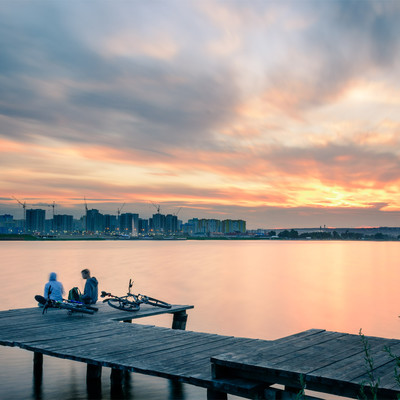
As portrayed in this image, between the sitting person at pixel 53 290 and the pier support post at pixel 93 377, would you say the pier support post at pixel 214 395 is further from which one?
the sitting person at pixel 53 290

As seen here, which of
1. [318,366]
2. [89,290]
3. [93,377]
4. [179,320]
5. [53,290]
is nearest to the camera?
[318,366]

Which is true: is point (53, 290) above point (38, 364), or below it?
above

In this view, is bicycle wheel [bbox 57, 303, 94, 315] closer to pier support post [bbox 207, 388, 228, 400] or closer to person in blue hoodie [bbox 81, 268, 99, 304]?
person in blue hoodie [bbox 81, 268, 99, 304]

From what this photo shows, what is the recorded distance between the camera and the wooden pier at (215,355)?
8.80m

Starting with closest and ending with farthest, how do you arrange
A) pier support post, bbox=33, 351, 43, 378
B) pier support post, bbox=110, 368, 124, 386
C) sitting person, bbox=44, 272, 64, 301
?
pier support post, bbox=110, 368, 124, 386 → pier support post, bbox=33, 351, 43, 378 → sitting person, bbox=44, 272, 64, 301

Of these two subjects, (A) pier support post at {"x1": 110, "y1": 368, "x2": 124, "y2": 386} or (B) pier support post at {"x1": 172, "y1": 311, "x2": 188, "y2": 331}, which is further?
(B) pier support post at {"x1": 172, "y1": 311, "x2": 188, "y2": 331}

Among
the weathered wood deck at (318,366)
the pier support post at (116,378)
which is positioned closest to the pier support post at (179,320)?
the pier support post at (116,378)

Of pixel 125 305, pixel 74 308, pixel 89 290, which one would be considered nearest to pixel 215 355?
pixel 74 308

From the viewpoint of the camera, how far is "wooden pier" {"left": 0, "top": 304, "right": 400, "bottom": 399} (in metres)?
8.80

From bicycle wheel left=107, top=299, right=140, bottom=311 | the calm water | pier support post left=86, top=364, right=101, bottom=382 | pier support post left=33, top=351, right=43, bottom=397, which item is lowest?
the calm water

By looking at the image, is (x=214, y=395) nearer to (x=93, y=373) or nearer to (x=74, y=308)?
(x=93, y=373)

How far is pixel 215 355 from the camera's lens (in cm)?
1181

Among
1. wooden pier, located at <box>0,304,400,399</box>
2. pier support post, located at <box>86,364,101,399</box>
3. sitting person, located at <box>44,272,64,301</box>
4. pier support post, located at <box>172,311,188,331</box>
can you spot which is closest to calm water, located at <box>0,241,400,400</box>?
pier support post, located at <box>86,364,101,399</box>

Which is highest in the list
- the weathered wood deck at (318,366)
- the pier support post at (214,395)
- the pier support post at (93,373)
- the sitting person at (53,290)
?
the sitting person at (53,290)
